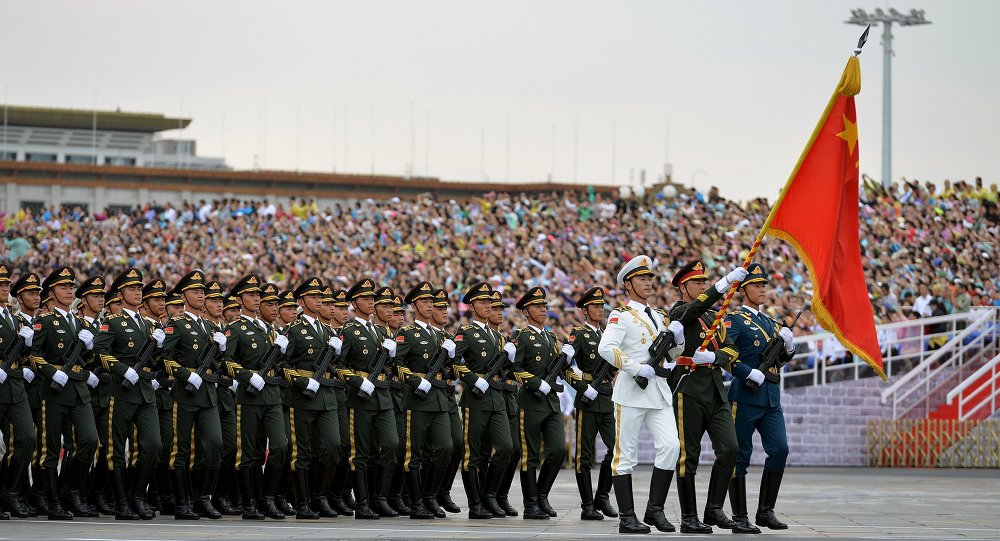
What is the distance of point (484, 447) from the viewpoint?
14227 millimetres

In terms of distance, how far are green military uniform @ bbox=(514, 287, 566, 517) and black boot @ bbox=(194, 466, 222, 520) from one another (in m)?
2.63

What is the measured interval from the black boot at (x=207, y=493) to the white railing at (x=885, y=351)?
1177 cm

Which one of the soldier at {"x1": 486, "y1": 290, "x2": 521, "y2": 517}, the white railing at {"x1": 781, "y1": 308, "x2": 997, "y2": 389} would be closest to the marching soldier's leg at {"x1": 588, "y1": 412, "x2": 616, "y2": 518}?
the soldier at {"x1": 486, "y1": 290, "x2": 521, "y2": 517}

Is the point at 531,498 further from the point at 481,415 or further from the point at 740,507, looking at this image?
the point at 740,507

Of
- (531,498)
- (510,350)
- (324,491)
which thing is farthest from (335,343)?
(531,498)

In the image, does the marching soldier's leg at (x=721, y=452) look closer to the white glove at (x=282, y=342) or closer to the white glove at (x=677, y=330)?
the white glove at (x=677, y=330)

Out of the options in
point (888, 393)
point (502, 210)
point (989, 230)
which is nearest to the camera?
point (888, 393)

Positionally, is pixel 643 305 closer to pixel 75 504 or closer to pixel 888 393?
pixel 75 504

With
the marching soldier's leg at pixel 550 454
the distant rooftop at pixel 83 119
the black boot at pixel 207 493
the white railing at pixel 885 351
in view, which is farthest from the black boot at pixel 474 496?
the distant rooftop at pixel 83 119

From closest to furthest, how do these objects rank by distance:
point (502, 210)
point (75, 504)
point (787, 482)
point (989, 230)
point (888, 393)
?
point (75, 504) → point (787, 482) → point (888, 393) → point (989, 230) → point (502, 210)

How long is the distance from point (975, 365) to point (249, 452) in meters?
13.9

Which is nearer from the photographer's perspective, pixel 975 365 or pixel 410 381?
pixel 410 381

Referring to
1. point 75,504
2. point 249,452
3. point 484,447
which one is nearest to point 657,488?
point 484,447

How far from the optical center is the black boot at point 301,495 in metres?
14.0
